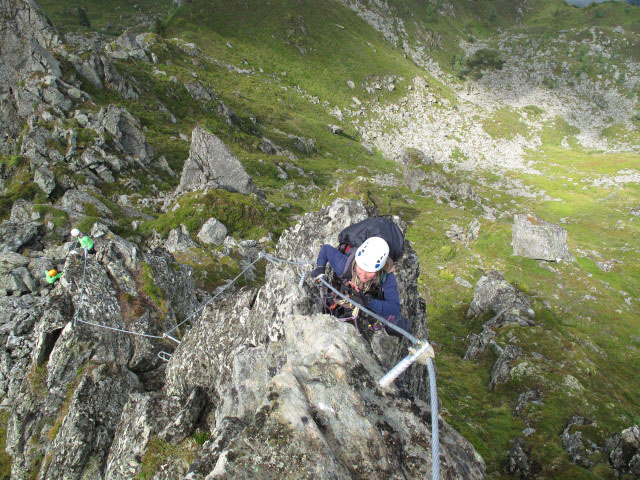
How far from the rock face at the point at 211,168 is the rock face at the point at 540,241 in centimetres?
3472

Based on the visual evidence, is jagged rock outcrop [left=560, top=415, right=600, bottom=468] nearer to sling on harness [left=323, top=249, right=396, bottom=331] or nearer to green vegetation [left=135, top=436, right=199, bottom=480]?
sling on harness [left=323, top=249, right=396, bottom=331]

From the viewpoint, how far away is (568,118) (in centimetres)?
13488

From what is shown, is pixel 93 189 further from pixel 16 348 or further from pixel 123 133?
pixel 16 348

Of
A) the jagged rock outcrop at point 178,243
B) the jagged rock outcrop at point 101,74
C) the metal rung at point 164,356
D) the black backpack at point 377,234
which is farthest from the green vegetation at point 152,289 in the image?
the jagged rock outcrop at point 101,74

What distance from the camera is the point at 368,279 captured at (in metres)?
7.98

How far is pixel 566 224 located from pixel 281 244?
68771mm

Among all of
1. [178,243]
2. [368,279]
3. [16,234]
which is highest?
[368,279]

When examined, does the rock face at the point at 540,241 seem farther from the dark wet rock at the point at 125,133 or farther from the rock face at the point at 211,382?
the dark wet rock at the point at 125,133

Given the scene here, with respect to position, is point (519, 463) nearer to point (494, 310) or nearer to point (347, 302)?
point (347, 302)

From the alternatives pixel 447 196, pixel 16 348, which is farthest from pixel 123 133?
pixel 447 196

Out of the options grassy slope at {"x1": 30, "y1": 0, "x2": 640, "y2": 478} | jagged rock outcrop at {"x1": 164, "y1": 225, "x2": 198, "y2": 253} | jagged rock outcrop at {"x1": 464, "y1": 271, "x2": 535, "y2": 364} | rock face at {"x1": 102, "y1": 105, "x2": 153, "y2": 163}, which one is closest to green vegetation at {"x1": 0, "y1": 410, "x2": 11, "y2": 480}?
jagged rock outcrop at {"x1": 164, "y1": 225, "x2": 198, "y2": 253}

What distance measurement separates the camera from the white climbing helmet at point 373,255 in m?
7.52

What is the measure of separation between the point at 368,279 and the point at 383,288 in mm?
689

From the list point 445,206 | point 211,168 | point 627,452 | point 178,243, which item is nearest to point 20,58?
point 211,168
